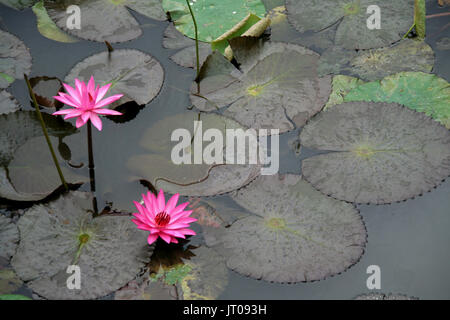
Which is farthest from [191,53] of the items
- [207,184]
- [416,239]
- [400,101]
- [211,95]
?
[416,239]

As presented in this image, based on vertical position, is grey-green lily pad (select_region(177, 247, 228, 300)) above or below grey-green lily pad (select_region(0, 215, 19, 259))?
below

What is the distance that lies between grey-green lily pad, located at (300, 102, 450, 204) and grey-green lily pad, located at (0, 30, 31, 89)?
6.31 feet

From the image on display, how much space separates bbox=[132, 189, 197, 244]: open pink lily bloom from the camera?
2.68 m

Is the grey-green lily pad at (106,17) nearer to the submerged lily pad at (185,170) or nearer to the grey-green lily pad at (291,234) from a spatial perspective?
the submerged lily pad at (185,170)

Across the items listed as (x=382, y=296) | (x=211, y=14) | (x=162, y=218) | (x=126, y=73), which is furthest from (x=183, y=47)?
(x=382, y=296)

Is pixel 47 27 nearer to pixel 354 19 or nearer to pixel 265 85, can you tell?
pixel 265 85

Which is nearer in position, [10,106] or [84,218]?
[84,218]

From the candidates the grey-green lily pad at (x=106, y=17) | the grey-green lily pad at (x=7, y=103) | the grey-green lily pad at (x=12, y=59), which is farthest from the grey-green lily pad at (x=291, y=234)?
the grey-green lily pad at (x=12, y=59)

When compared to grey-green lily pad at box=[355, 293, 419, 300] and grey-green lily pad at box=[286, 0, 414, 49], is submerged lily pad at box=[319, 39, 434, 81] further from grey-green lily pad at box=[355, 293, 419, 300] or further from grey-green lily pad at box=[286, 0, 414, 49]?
grey-green lily pad at box=[355, 293, 419, 300]

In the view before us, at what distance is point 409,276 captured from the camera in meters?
2.64

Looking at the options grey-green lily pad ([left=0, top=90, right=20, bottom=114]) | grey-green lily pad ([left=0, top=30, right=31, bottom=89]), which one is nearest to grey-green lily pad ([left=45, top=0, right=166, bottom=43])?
grey-green lily pad ([left=0, top=30, right=31, bottom=89])
